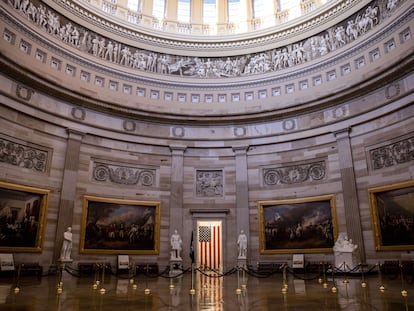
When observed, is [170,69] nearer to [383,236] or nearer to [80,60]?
[80,60]

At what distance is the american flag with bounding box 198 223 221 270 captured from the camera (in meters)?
24.0

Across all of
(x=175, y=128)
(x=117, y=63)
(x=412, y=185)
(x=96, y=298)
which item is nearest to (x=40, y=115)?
(x=117, y=63)

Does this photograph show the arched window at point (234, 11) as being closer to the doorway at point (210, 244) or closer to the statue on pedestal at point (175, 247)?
the doorway at point (210, 244)

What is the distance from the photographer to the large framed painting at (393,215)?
17.1 meters

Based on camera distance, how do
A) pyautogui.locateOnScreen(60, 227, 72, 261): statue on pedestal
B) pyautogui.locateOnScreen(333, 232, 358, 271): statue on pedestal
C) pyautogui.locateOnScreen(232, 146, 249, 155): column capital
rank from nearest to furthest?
pyautogui.locateOnScreen(333, 232, 358, 271): statue on pedestal → pyautogui.locateOnScreen(60, 227, 72, 261): statue on pedestal → pyautogui.locateOnScreen(232, 146, 249, 155): column capital

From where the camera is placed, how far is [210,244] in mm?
24328

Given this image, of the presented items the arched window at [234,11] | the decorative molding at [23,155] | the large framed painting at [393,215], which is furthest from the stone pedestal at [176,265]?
the arched window at [234,11]

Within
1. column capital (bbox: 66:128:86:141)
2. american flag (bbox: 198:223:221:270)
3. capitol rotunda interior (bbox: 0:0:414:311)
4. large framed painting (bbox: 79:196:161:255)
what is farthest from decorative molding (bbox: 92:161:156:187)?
american flag (bbox: 198:223:221:270)

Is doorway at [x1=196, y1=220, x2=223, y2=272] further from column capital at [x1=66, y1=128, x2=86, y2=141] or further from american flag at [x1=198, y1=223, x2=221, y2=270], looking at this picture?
column capital at [x1=66, y1=128, x2=86, y2=141]

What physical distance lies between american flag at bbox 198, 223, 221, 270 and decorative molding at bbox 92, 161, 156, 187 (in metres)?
4.91

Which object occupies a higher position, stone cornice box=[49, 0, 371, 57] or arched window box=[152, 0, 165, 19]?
arched window box=[152, 0, 165, 19]

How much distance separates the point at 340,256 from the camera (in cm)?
1770

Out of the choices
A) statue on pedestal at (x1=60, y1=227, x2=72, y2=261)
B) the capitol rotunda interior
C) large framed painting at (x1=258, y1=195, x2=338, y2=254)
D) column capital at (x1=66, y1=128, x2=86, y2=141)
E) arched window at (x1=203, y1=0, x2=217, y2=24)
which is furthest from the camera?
arched window at (x1=203, y1=0, x2=217, y2=24)

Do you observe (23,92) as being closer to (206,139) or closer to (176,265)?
(206,139)
